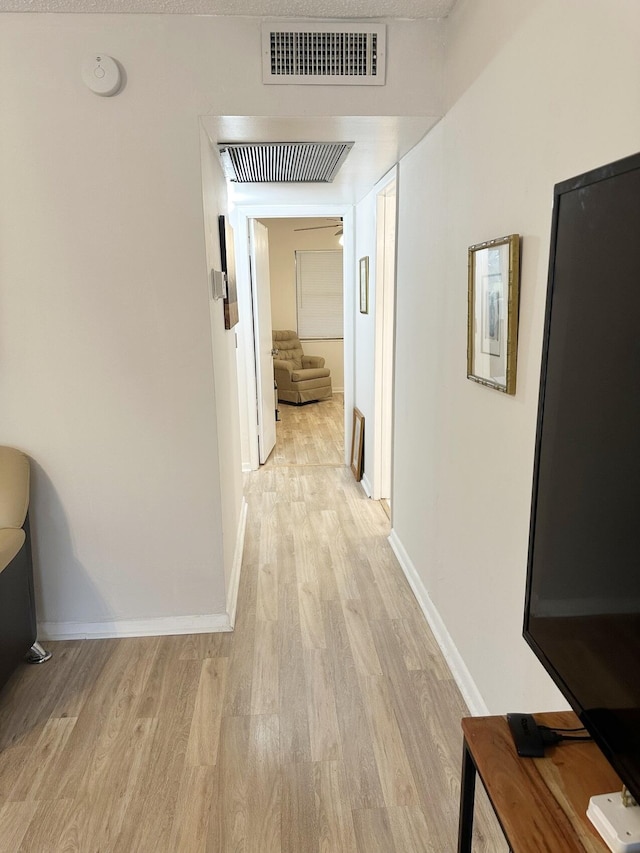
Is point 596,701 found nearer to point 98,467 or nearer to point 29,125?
point 98,467

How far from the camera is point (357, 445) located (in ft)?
14.7

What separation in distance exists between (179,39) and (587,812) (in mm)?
2493

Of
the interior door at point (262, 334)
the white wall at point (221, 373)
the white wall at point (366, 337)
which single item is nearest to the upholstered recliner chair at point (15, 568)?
the white wall at point (221, 373)

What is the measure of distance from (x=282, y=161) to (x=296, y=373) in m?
4.55

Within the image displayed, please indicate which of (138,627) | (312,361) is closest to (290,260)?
(312,361)

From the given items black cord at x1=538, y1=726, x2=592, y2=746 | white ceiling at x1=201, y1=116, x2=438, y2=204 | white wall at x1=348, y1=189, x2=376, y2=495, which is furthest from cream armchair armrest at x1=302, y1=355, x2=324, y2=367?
black cord at x1=538, y1=726, x2=592, y2=746

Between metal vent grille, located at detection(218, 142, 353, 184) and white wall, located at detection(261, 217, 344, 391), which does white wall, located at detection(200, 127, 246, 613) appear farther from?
white wall, located at detection(261, 217, 344, 391)

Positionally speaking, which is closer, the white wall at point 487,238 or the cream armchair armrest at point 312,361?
the white wall at point 487,238

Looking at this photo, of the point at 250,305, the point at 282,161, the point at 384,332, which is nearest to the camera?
the point at 282,161

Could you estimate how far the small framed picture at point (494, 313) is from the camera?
1.58 meters

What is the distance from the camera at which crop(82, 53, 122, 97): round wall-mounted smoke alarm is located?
2.01 meters

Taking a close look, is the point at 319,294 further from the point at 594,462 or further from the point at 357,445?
the point at 594,462

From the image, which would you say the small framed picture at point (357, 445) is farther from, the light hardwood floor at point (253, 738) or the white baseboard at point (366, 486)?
the light hardwood floor at point (253, 738)

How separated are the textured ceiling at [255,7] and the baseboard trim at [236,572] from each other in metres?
2.33
